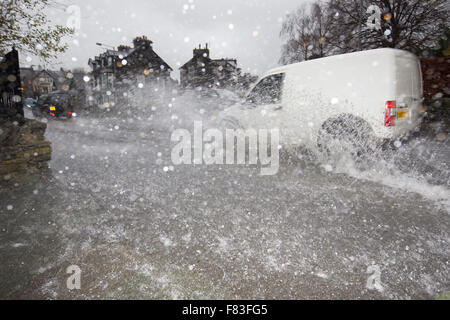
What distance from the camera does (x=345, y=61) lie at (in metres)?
4.27

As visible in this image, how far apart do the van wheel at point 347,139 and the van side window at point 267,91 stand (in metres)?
1.25

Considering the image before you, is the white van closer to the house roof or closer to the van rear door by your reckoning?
the van rear door

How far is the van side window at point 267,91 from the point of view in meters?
5.22

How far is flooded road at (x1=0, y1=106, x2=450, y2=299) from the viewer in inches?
77.9

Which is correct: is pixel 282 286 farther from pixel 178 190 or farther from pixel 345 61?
pixel 345 61

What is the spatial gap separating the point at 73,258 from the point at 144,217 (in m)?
0.93

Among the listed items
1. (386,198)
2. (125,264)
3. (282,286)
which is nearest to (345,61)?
(386,198)

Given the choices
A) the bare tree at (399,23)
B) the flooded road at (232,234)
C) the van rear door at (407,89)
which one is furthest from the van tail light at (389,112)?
the bare tree at (399,23)

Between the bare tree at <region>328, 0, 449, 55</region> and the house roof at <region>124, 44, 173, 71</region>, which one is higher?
the house roof at <region>124, 44, 173, 71</region>

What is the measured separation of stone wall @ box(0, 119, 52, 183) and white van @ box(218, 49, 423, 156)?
4351 millimetres
